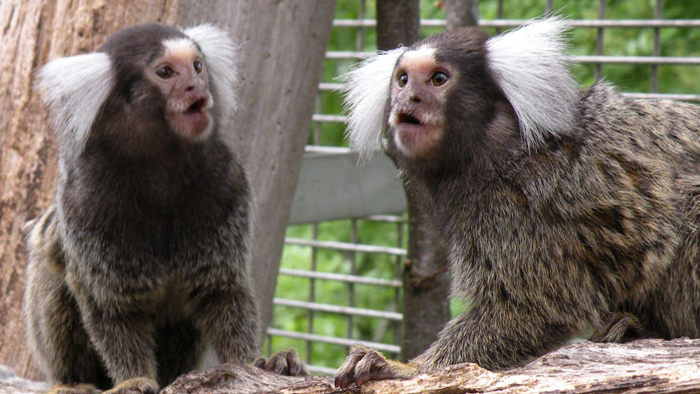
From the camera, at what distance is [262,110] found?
3.85 metres

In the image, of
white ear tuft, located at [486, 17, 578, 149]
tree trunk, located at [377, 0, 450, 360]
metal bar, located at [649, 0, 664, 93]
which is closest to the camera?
white ear tuft, located at [486, 17, 578, 149]

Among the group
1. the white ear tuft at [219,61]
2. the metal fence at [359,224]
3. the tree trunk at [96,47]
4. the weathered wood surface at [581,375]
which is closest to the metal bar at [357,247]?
the metal fence at [359,224]

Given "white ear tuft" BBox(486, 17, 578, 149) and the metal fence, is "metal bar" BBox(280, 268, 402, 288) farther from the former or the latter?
"white ear tuft" BBox(486, 17, 578, 149)

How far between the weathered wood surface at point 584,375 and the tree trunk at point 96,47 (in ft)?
5.14

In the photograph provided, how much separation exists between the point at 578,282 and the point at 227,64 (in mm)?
1524

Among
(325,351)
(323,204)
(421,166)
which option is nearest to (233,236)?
(421,166)

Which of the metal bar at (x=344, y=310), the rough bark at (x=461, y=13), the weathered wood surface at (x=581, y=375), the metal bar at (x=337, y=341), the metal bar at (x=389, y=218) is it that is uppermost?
the rough bark at (x=461, y=13)

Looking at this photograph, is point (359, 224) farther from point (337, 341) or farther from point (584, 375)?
point (584, 375)

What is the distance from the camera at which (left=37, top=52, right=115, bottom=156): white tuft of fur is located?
299cm

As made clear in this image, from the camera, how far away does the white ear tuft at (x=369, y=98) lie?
3064mm

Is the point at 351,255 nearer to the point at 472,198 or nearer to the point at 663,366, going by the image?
the point at 472,198

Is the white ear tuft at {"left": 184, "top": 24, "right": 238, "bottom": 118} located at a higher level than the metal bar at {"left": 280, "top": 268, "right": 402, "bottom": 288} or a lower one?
higher

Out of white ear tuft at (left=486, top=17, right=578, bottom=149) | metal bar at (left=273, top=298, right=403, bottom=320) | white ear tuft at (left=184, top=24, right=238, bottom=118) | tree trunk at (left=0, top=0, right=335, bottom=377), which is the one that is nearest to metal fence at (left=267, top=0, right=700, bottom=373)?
metal bar at (left=273, top=298, right=403, bottom=320)

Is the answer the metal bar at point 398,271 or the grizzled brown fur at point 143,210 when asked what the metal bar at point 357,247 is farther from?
the grizzled brown fur at point 143,210
